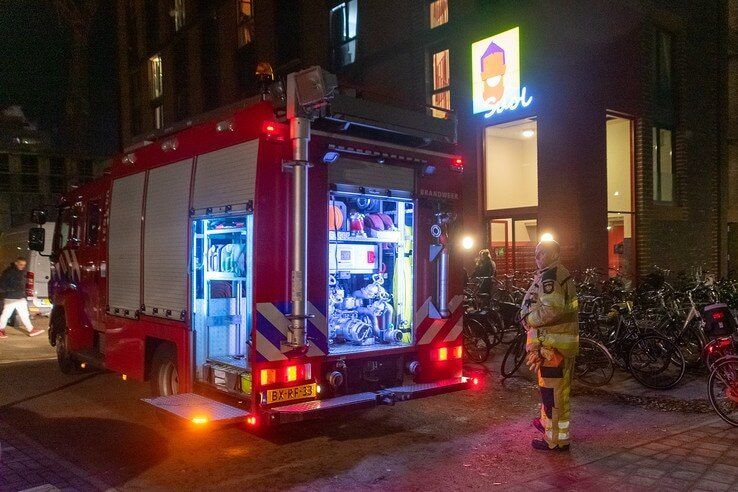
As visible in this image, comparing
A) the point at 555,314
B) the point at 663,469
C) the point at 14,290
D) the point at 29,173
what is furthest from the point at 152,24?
the point at 663,469

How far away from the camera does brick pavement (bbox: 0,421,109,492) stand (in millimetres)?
5039

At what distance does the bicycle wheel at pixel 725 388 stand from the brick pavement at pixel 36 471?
5.79 m

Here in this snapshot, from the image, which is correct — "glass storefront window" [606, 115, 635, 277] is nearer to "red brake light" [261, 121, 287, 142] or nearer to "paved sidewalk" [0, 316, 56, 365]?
"red brake light" [261, 121, 287, 142]

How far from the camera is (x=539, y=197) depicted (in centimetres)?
1322

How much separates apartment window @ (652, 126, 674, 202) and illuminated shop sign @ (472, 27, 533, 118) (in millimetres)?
3685

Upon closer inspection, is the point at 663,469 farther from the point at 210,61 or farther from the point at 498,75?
the point at 210,61

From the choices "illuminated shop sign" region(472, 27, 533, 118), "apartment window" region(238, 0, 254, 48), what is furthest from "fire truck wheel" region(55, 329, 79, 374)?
"apartment window" region(238, 0, 254, 48)


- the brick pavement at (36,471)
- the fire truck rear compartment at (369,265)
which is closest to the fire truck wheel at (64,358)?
the brick pavement at (36,471)

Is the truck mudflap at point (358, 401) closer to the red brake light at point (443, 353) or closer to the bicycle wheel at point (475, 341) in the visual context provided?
the red brake light at point (443, 353)

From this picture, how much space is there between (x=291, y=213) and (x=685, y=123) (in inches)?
518

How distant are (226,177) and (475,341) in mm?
5858

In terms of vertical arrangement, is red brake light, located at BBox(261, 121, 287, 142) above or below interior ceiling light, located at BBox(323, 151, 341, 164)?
above

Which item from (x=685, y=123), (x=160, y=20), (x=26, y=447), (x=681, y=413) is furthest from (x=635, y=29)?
(x=160, y=20)

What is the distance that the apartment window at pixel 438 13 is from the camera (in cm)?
1523
